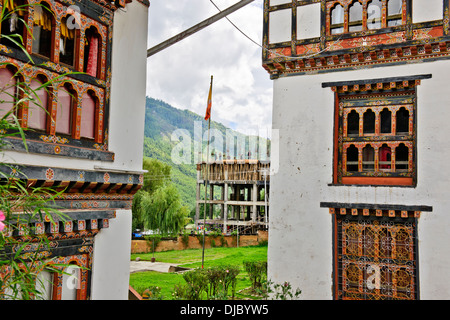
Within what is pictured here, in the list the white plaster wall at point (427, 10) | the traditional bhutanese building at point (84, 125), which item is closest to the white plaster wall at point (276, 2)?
the white plaster wall at point (427, 10)

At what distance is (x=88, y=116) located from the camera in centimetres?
641

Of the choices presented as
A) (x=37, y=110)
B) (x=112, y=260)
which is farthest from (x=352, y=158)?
(x=37, y=110)

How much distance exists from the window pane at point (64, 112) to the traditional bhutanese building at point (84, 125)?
0.01m

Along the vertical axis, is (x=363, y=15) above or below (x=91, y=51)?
above

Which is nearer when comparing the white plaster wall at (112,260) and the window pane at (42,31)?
the window pane at (42,31)

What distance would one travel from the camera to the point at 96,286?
20.9ft

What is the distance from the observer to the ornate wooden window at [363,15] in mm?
9461

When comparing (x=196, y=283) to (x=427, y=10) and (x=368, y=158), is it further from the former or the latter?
(x=427, y=10)

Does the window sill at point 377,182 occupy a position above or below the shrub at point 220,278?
above

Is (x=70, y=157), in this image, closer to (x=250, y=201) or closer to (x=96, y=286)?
(x=96, y=286)

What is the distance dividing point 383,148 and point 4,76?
8026mm

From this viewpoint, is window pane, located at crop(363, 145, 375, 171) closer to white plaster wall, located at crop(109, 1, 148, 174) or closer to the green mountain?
white plaster wall, located at crop(109, 1, 148, 174)

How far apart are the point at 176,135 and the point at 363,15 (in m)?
78.5

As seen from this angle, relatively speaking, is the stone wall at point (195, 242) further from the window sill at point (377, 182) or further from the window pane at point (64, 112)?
the window pane at point (64, 112)
